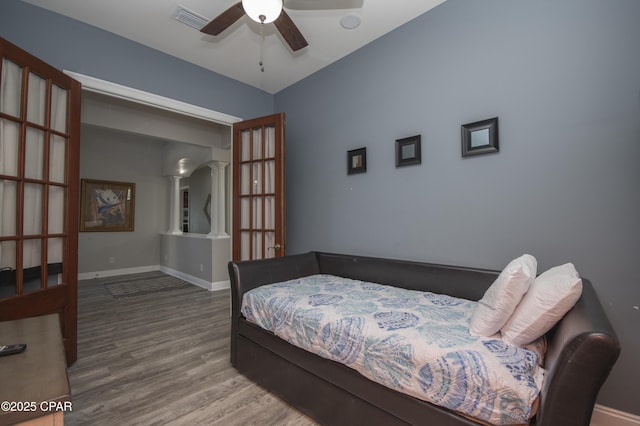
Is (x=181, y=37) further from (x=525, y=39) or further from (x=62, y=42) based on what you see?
(x=525, y=39)

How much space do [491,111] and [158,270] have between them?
7.00m

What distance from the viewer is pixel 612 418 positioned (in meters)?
1.61

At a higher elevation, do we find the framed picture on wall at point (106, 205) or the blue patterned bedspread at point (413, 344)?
the framed picture on wall at point (106, 205)

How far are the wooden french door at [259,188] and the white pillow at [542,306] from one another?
2.30 m

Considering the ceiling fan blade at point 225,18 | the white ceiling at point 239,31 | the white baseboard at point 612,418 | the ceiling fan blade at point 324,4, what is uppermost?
the white ceiling at point 239,31

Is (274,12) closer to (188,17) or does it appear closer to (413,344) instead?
(188,17)

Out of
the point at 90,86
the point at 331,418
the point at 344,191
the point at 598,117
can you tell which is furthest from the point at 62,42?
the point at 598,117

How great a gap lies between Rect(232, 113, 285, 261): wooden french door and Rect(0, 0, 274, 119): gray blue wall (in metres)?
0.49

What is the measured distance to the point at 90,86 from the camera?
100 inches

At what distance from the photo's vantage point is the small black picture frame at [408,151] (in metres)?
2.48

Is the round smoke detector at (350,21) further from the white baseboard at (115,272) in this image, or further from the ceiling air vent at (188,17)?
the white baseboard at (115,272)

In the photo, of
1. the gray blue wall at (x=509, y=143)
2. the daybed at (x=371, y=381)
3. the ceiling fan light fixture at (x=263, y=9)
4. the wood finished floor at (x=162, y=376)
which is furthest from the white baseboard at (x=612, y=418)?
the ceiling fan light fixture at (x=263, y=9)

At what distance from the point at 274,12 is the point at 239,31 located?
44.5 inches

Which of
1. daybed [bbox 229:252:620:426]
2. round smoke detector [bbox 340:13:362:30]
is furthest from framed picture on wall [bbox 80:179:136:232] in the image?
round smoke detector [bbox 340:13:362:30]
